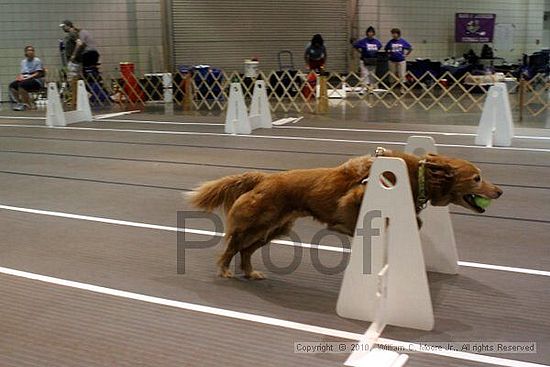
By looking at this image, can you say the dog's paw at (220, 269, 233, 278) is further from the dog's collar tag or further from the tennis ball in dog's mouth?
the tennis ball in dog's mouth

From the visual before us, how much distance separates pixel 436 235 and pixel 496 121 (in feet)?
16.3

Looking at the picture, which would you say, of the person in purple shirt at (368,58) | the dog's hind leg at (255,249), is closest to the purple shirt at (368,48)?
the person in purple shirt at (368,58)

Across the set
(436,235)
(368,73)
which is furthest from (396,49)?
(436,235)

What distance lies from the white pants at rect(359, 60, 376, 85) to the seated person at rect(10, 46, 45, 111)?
8.19 m

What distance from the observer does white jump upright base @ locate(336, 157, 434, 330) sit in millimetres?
2959

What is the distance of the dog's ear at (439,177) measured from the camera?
311cm

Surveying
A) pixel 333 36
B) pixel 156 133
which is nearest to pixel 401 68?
pixel 333 36

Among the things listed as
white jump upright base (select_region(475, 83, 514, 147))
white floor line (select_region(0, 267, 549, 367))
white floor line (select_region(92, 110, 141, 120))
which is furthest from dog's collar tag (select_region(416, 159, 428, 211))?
white floor line (select_region(92, 110, 141, 120))

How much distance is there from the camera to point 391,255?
3.00 m

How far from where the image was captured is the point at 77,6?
16.7 metres

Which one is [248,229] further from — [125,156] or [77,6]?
[77,6]

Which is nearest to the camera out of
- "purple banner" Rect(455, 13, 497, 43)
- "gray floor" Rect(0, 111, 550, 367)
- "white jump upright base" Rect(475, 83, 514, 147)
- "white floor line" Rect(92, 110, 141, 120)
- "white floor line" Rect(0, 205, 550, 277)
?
"gray floor" Rect(0, 111, 550, 367)

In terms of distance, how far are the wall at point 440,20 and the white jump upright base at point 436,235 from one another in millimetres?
16559

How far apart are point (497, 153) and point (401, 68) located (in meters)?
9.37
